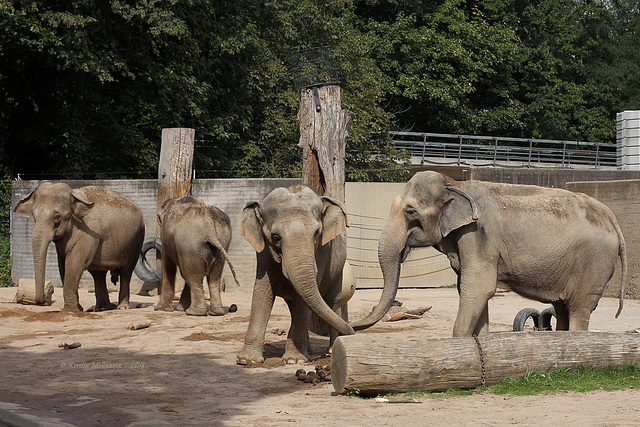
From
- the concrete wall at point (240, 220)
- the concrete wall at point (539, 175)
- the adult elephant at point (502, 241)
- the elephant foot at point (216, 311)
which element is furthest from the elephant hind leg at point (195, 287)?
the concrete wall at point (539, 175)

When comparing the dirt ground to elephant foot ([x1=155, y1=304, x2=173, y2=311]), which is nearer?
the dirt ground

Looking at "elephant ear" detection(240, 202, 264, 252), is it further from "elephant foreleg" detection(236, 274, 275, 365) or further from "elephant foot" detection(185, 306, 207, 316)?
Answer: "elephant foot" detection(185, 306, 207, 316)

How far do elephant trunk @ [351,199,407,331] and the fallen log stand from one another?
1132mm

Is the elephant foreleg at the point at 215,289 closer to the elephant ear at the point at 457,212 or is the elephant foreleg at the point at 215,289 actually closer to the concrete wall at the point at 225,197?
the concrete wall at the point at 225,197

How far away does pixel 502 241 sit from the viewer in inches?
333

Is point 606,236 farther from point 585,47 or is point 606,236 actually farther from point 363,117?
point 585,47

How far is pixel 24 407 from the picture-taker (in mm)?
6613

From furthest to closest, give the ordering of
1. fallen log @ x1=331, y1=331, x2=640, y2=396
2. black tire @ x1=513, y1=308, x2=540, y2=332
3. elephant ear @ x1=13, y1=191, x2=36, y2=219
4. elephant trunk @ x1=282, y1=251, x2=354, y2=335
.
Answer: elephant ear @ x1=13, y1=191, x2=36, y2=219, black tire @ x1=513, y1=308, x2=540, y2=332, elephant trunk @ x1=282, y1=251, x2=354, y2=335, fallen log @ x1=331, y1=331, x2=640, y2=396

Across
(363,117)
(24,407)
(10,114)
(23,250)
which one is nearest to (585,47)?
(363,117)

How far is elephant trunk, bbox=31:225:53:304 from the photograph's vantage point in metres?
12.6

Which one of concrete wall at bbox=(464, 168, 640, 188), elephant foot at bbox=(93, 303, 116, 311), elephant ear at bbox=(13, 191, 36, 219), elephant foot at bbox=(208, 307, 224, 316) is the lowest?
elephant foot at bbox=(93, 303, 116, 311)

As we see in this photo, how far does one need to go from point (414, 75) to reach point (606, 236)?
29.2m

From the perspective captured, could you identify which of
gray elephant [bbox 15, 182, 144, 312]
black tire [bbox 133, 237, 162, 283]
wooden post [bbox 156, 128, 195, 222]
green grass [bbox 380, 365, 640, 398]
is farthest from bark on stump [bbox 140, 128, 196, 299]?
green grass [bbox 380, 365, 640, 398]

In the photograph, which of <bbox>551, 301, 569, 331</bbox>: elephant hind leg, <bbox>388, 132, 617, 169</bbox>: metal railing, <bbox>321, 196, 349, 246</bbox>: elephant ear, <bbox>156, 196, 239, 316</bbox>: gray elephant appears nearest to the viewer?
<bbox>321, 196, 349, 246</bbox>: elephant ear
